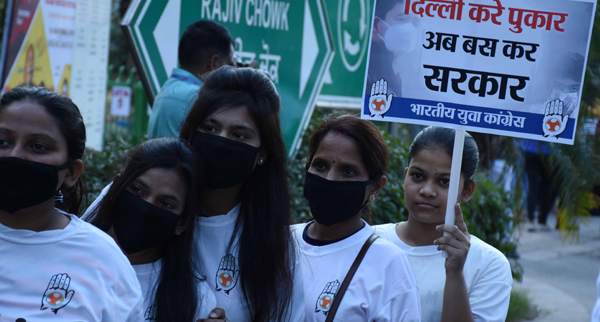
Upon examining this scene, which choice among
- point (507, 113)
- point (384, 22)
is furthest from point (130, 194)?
point (507, 113)

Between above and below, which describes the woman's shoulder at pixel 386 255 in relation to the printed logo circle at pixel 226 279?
above

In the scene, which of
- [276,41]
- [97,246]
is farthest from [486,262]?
[276,41]

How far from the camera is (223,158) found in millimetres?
2615

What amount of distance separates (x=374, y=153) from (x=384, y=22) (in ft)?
1.83

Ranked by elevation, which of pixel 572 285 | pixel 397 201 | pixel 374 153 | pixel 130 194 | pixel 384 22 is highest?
pixel 384 22

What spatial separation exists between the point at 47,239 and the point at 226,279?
746mm

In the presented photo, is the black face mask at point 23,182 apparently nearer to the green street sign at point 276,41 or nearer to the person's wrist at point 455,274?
the person's wrist at point 455,274

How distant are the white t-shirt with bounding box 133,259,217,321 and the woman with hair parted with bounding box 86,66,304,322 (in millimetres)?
57

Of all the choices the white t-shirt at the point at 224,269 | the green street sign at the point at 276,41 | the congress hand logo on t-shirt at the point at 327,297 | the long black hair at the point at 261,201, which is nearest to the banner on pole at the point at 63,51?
the green street sign at the point at 276,41

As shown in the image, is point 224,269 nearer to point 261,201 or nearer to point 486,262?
point 261,201

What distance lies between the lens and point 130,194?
2459 mm

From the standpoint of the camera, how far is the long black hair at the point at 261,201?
2.57m

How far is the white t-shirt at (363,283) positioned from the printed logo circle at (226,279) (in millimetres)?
312

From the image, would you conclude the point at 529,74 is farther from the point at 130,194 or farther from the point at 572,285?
the point at 572,285
